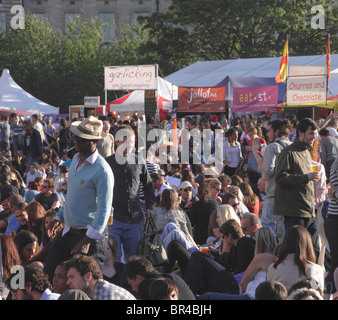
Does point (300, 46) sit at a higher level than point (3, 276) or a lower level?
higher

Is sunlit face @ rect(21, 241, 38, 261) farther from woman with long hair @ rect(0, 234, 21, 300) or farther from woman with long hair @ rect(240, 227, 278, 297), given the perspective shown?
woman with long hair @ rect(240, 227, 278, 297)

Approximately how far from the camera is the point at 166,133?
1736 cm

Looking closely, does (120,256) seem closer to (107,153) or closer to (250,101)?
(107,153)

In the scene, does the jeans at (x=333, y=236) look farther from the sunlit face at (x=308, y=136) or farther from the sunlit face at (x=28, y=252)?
the sunlit face at (x=28, y=252)

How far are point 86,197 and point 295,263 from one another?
182cm

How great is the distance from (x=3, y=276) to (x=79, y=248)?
120cm

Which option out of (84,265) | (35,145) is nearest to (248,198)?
(84,265)

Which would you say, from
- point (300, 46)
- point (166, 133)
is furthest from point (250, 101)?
point (300, 46)

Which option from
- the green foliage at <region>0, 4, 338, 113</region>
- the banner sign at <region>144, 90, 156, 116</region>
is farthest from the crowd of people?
the green foliage at <region>0, 4, 338, 113</region>

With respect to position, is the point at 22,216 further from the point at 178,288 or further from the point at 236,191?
the point at 178,288

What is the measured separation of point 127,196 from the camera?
784cm

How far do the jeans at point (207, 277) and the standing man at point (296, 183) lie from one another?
110 centimetres

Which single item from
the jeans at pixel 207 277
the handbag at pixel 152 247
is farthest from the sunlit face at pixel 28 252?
the jeans at pixel 207 277

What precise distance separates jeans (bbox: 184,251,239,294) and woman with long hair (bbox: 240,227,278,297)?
0.46 feet
